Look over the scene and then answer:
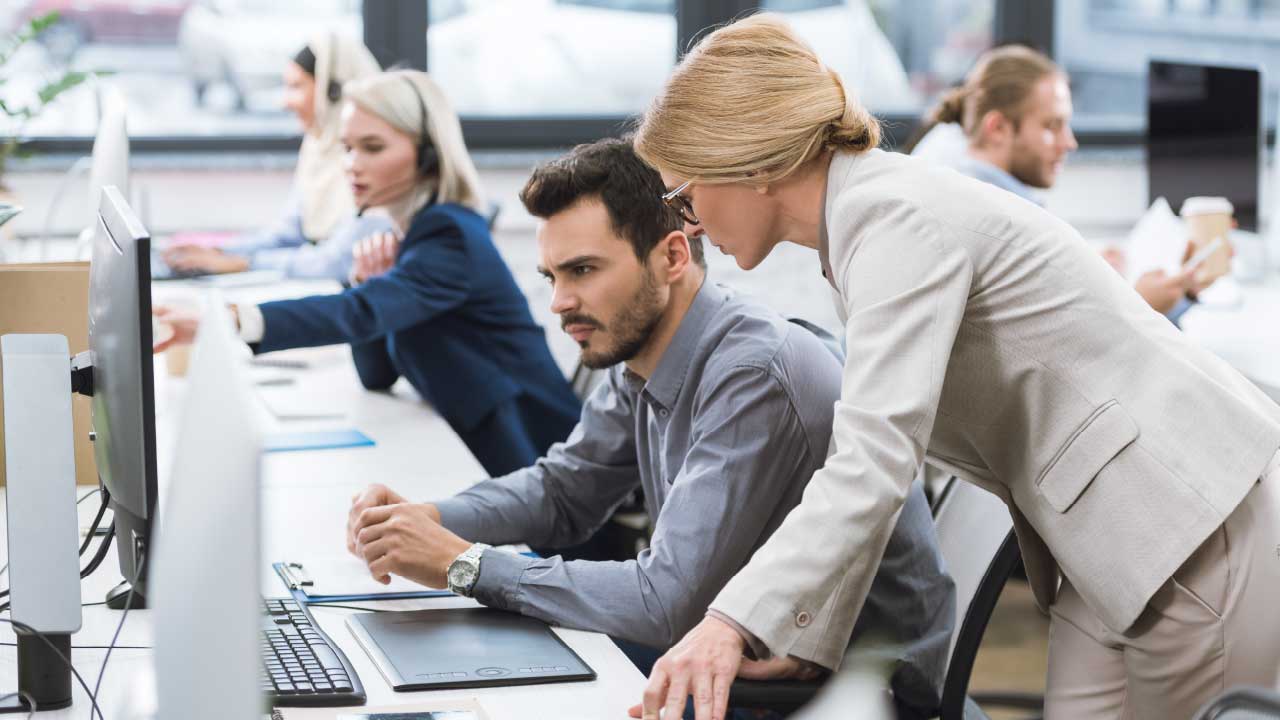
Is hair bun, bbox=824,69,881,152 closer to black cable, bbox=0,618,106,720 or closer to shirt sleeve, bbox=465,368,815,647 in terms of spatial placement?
shirt sleeve, bbox=465,368,815,647

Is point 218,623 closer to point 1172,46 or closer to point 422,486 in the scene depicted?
point 422,486

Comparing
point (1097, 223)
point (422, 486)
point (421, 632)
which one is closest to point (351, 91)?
point (422, 486)

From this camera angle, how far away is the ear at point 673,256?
1835 mm

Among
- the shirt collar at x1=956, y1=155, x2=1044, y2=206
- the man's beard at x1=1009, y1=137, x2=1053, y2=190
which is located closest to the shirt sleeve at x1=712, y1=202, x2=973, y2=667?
the shirt collar at x1=956, y1=155, x2=1044, y2=206

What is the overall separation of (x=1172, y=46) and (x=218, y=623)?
206 inches

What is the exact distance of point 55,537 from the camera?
4.26 ft

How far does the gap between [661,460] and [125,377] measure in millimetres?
734

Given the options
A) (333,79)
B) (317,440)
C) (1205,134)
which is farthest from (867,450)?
(333,79)

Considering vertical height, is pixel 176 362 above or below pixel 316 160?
below

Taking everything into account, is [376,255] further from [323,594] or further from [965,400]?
[965,400]

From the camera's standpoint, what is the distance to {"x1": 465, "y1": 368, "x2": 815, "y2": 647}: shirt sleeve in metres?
1.60

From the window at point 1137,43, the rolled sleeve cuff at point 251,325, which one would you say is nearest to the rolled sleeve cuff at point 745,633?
the rolled sleeve cuff at point 251,325

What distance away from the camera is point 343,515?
2094 millimetres

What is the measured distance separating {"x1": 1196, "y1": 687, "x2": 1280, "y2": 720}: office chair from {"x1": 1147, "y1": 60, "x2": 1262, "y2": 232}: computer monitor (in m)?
2.85
